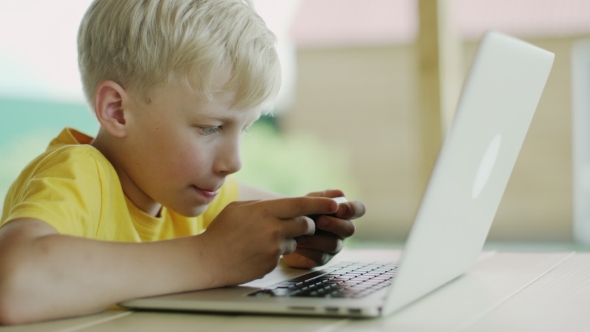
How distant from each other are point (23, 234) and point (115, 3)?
513mm

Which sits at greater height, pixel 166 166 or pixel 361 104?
pixel 361 104

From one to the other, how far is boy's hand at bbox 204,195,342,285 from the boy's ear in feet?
1.09

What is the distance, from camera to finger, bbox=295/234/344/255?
1093 mm

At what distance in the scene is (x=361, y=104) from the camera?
773 cm

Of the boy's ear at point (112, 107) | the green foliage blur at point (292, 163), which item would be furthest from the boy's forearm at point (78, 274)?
the green foliage blur at point (292, 163)

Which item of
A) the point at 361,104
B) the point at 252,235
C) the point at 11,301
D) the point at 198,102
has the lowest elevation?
the point at 11,301

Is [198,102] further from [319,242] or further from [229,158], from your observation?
[319,242]

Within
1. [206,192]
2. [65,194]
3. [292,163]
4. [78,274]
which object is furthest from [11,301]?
[292,163]

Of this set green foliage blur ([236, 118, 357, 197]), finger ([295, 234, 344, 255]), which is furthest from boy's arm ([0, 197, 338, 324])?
green foliage blur ([236, 118, 357, 197])

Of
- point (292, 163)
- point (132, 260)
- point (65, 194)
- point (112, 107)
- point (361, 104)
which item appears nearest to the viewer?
point (132, 260)

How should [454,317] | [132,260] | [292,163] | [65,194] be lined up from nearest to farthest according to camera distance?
[454,317] < [132,260] < [65,194] < [292,163]

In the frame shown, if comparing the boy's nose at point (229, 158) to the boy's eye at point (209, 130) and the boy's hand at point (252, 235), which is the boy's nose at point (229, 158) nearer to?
the boy's eye at point (209, 130)

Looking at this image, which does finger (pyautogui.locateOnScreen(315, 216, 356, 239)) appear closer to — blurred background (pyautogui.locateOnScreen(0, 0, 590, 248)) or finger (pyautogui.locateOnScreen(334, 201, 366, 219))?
finger (pyautogui.locateOnScreen(334, 201, 366, 219))

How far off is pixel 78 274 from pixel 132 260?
0.07 m
